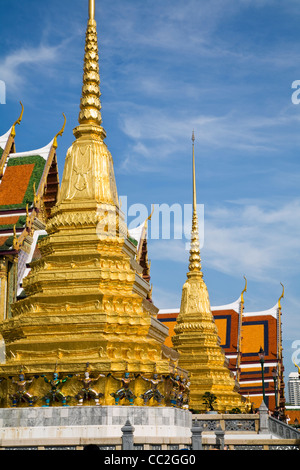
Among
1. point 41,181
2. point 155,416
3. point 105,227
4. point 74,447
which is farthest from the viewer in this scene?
point 41,181

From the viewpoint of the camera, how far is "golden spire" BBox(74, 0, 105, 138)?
21.2 metres

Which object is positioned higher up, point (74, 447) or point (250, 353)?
point (250, 353)

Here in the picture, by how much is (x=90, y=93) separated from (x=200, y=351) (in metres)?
14.1

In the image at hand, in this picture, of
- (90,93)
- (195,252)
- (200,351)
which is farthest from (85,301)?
(195,252)

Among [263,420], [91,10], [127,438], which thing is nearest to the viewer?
[127,438]

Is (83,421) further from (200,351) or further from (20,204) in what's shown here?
(200,351)

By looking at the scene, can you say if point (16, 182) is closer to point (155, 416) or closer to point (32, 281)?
point (32, 281)

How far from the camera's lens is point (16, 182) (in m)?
29.4

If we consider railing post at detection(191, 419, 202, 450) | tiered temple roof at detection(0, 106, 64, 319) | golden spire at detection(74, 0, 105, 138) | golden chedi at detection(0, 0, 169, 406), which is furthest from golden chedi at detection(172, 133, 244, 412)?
railing post at detection(191, 419, 202, 450)

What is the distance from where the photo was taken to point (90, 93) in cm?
2128

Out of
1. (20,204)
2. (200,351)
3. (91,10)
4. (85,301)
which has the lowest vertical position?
(85,301)

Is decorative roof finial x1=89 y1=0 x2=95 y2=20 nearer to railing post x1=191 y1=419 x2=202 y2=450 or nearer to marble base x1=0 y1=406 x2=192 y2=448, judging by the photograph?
marble base x1=0 y1=406 x2=192 y2=448
